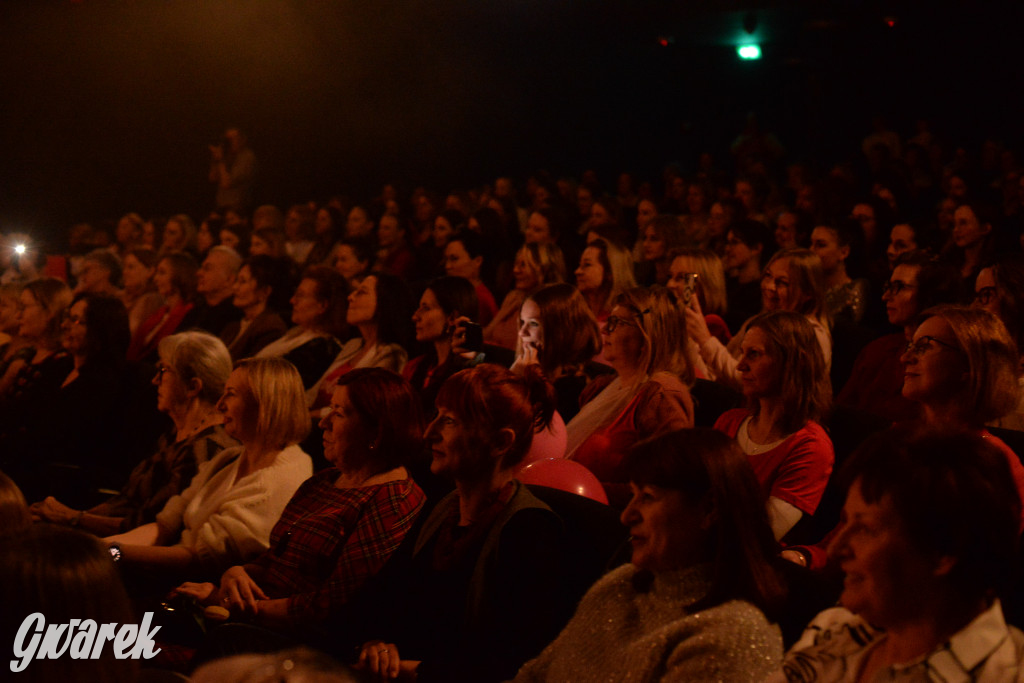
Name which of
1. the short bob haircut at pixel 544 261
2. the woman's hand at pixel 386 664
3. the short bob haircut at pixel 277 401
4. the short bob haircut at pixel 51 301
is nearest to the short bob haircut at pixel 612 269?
the short bob haircut at pixel 544 261

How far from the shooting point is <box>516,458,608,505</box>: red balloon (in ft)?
7.72

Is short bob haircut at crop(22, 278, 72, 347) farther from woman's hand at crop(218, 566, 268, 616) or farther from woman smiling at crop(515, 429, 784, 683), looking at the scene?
woman smiling at crop(515, 429, 784, 683)

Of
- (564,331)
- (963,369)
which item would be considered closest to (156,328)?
(564,331)

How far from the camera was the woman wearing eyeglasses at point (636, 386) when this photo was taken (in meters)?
2.75

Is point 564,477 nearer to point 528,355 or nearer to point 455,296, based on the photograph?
point 528,355

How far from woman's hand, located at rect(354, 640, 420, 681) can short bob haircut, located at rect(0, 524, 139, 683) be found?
82 centimetres

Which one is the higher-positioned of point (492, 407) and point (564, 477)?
point (492, 407)

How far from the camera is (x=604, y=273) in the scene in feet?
14.8

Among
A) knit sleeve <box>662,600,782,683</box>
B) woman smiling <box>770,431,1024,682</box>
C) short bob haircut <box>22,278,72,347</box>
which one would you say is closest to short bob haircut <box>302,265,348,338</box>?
short bob haircut <box>22,278,72,347</box>

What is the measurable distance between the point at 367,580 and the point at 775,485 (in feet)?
3.06

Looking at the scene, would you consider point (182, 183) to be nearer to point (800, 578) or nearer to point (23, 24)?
point (23, 24)

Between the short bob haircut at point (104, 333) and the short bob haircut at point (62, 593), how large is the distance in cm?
271

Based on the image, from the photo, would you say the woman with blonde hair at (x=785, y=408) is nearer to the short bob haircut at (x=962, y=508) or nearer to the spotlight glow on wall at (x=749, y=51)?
the short bob haircut at (x=962, y=508)

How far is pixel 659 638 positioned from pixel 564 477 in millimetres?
903
